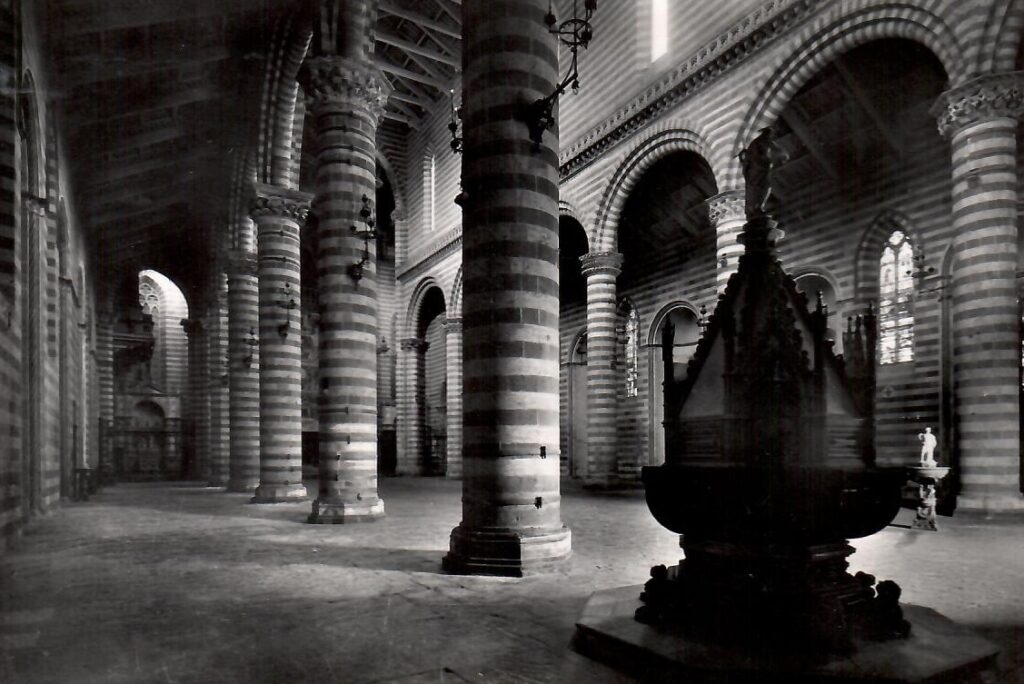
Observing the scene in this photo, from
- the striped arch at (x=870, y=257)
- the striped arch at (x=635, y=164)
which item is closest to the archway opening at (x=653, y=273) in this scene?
the striped arch at (x=635, y=164)

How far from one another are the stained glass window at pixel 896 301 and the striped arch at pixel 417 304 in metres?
16.7

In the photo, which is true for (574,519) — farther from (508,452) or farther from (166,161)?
(166,161)

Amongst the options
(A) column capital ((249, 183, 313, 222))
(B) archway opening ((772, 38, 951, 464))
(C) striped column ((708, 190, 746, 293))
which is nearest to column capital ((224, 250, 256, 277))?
(A) column capital ((249, 183, 313, 222))

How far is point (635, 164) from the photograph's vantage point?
687 inches

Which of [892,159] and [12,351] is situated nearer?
[12,351]

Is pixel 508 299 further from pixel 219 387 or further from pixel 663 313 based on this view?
pixel 219 387

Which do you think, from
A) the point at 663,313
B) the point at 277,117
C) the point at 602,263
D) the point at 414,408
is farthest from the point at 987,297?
the point at 414,408

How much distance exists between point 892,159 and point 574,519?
984 centimetres

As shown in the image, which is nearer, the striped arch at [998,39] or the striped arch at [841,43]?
the striped arch at [998,39]

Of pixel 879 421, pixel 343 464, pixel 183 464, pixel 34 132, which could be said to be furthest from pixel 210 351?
pixel 879 421

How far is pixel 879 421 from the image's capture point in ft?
49.3

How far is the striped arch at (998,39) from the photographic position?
10.9m

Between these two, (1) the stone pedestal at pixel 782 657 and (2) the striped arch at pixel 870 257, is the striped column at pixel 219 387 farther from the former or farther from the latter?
(1) the stone pedestal at pixel 782 657

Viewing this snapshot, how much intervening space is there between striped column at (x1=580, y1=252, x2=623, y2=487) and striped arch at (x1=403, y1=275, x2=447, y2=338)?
1109cm
